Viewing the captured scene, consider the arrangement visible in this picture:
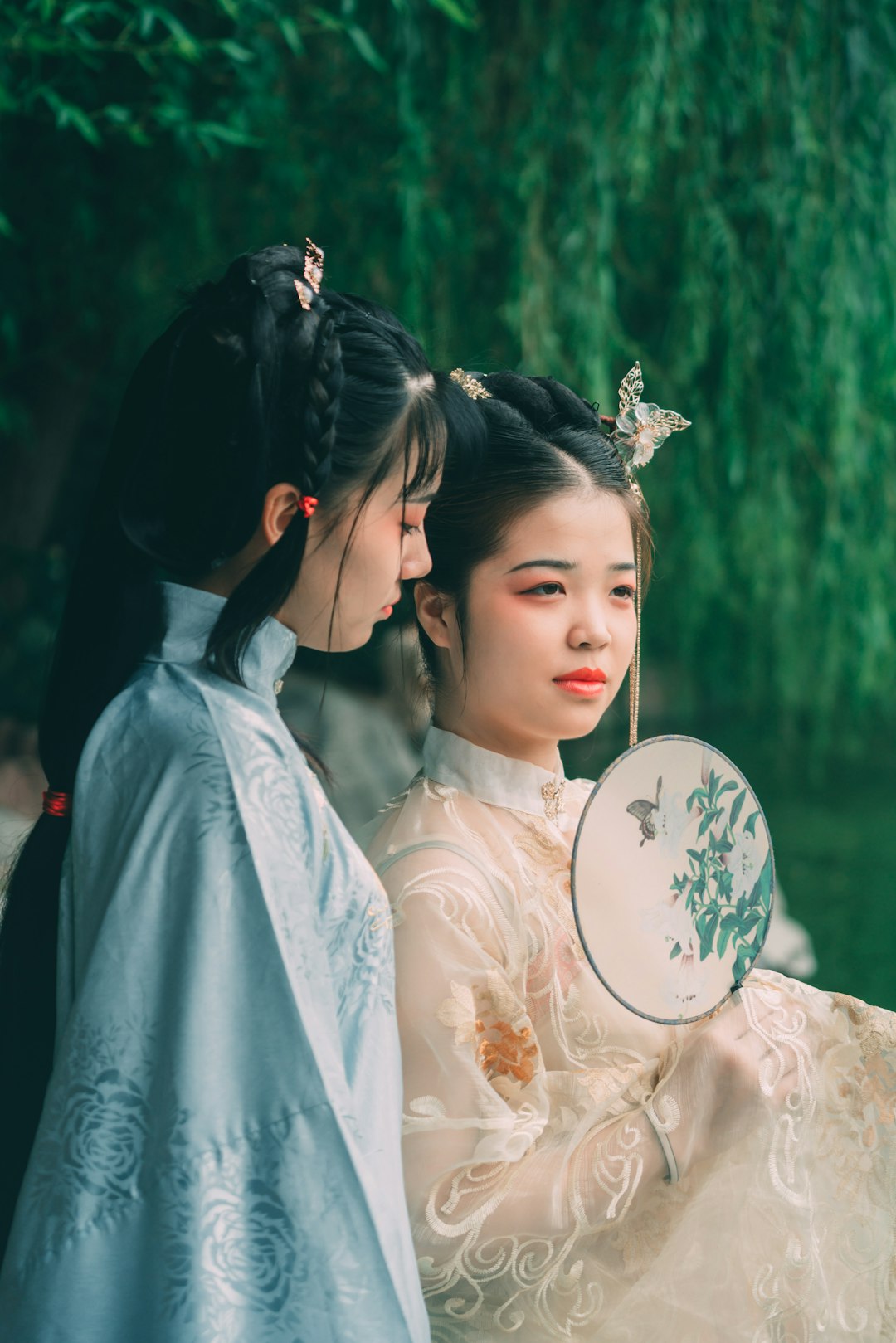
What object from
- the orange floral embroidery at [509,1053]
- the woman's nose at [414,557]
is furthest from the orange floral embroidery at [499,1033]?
the woman's nose at [414,557]

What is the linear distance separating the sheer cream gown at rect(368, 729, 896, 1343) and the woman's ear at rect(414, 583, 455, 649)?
0.62ft

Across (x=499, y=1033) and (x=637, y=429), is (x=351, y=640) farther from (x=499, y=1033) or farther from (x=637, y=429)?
(x=637, y=429)

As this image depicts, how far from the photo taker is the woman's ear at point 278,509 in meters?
0.95

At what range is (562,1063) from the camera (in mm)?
1221

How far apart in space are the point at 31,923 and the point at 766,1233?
70cm

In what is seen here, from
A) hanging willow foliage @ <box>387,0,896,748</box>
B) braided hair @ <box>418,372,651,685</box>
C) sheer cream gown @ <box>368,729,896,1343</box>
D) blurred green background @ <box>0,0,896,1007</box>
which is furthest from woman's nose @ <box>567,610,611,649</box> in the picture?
hanging willow foliage @ <box>387,0,896,748</box>

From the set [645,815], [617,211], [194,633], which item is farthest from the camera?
[617,211]

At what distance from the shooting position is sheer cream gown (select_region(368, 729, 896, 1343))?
1.11 metres

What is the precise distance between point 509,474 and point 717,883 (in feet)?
1.46

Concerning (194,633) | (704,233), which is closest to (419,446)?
(194,633)

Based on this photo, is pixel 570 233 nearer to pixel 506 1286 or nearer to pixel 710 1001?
pixel 710 1001

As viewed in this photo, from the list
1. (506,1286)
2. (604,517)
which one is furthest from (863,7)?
(506,1286)

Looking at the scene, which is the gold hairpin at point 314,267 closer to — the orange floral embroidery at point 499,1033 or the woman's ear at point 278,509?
the woman's ear at point 278,509

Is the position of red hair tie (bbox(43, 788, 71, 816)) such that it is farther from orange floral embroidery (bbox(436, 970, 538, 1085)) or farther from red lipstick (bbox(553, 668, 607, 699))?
red lipstick (bbox(553, 668, 607, 699))
